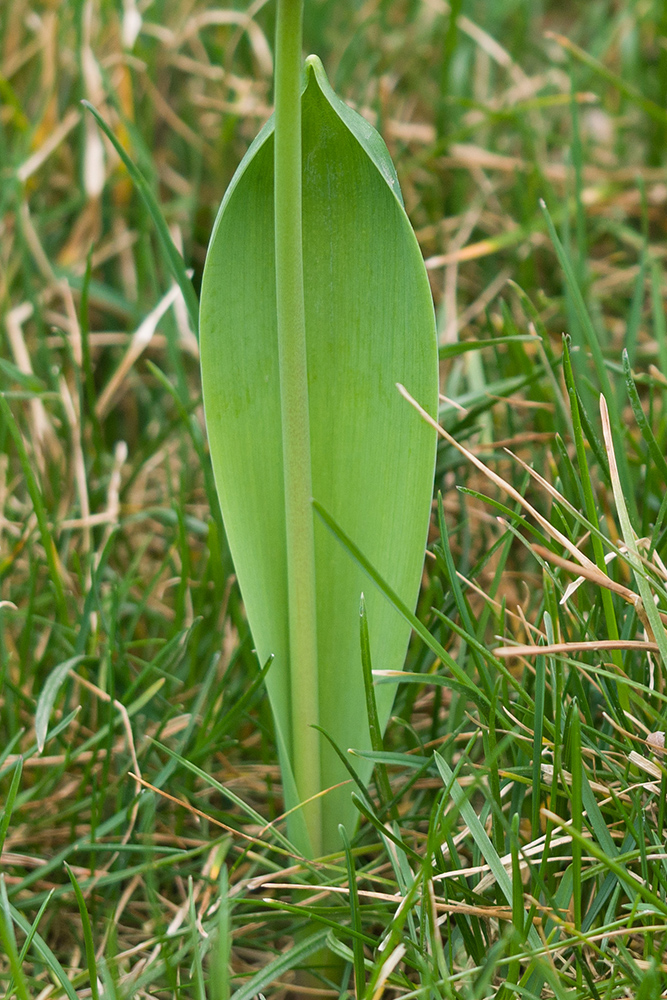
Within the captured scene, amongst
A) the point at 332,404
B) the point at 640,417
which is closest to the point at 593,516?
the point at 640,417

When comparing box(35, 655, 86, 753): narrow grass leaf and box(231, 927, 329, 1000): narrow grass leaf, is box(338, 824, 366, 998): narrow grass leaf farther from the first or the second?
box(35, 655, 86, 753): narrow grass leaf

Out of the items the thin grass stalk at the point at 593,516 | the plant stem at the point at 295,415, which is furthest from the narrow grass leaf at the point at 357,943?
the thin grass stalk at the point at 593,516

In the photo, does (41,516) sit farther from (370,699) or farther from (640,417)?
(640,417)

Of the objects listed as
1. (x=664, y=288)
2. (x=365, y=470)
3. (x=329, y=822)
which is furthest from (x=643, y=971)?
(x=664, y=288)

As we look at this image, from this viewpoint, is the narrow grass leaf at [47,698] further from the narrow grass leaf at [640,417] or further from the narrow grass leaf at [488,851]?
the narrow grass leaf at [640,417]

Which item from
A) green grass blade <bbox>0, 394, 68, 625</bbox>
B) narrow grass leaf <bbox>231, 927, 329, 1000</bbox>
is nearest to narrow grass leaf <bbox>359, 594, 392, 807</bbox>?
narrow grass leaf <bbox>231, 927, 329, 1000</bbox>
